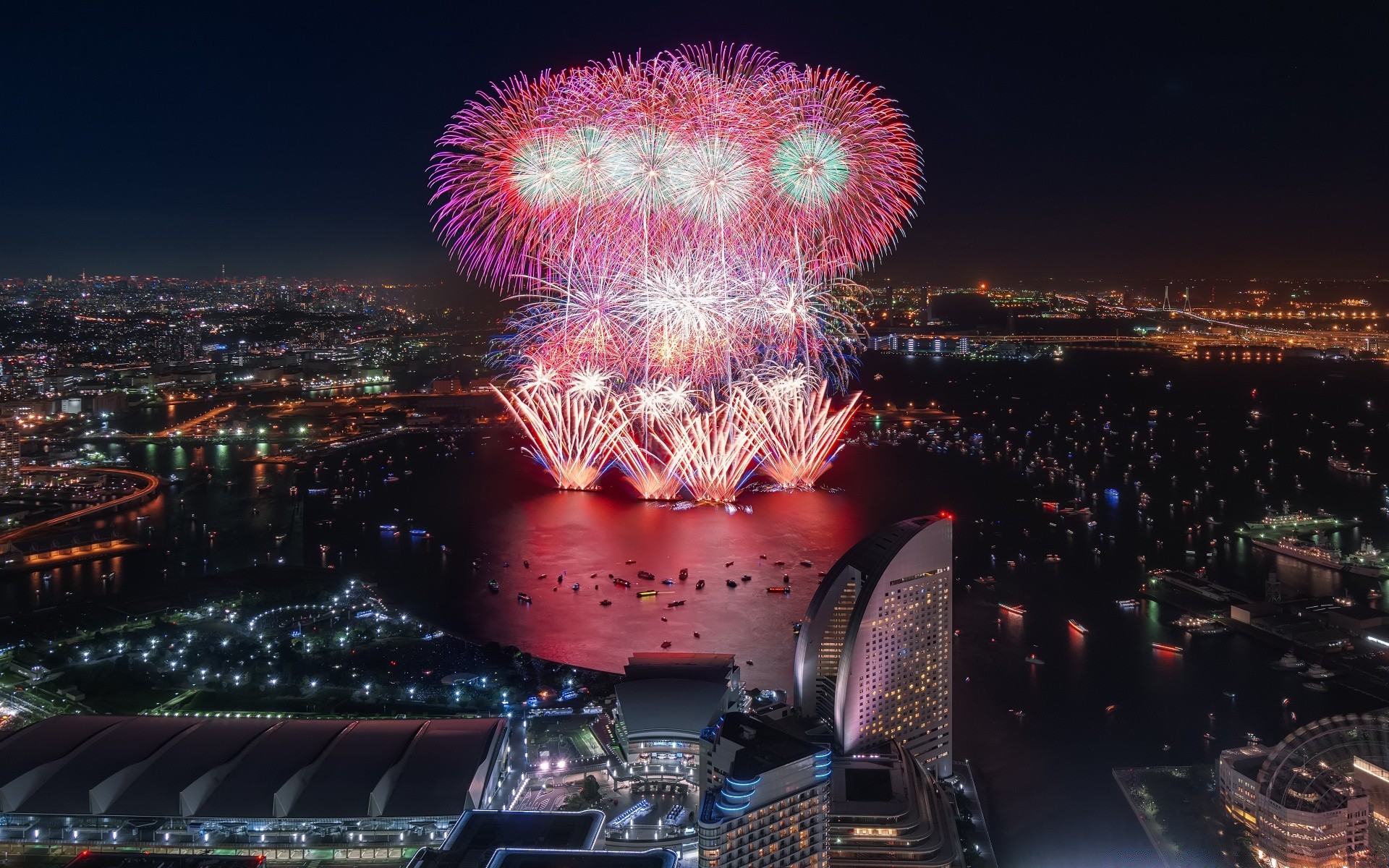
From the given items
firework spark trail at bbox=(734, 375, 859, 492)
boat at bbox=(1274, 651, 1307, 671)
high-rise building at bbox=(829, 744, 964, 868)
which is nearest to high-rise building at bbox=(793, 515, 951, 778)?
high-rise building at bbox=(829, 744, 964, 868)

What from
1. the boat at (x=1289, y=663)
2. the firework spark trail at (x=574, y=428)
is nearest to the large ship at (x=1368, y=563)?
the boat at (x=1289, y=663)

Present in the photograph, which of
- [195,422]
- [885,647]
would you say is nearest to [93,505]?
[195,422]

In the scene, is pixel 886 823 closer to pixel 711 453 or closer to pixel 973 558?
pixel 973 558

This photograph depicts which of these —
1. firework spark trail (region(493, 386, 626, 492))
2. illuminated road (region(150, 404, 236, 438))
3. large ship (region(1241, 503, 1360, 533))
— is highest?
firework spark trail (region(493, 386, 626, 492))

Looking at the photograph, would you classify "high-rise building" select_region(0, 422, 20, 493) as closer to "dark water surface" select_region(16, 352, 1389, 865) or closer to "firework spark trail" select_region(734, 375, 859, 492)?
"dark water surface" select_region(16, 352, 1389, 865)

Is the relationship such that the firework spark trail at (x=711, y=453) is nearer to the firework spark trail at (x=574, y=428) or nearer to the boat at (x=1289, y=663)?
the firework spark trail at (x=574, y=428)

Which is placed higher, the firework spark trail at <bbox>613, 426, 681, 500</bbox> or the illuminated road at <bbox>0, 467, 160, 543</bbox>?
the firework spark trail at <bbox>613, 426, 681, 500</bbox>
